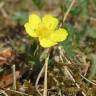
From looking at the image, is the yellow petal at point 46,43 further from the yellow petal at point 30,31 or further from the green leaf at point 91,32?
the green leaf at point 91,32

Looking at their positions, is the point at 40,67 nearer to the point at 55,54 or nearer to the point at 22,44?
the point at 55,54

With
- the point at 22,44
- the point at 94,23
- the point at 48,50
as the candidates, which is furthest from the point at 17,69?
the point at 94,23

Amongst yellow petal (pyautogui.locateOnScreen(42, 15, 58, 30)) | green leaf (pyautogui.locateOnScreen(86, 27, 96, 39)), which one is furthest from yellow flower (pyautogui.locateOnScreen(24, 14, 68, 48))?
green leaf (pyautogui.locateOnScreen(86, 27, 96, 39))

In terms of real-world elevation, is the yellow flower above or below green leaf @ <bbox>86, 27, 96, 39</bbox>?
above

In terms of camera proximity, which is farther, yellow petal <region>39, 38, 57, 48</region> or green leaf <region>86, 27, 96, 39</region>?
green leaf <region>86, 27, 96, 39</region>

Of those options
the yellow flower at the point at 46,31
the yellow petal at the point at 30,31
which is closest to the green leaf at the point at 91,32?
the yellow flower at the point at 46,31

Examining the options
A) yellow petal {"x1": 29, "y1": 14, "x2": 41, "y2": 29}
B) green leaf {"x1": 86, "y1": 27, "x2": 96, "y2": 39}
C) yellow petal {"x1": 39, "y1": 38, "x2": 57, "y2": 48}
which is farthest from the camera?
green leaf {"x1": 86, "y1": 27, "x2": 96, "y2": 39}

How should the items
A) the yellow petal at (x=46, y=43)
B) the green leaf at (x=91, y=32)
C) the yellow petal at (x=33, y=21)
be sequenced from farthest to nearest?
the green leaf at (x=91, y=32)
the yellow petal at (x=33, y=21)
the yellow petal at (x=46, y=43)

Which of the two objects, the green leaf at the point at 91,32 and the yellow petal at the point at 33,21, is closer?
the yellow petal at the point at 33,21

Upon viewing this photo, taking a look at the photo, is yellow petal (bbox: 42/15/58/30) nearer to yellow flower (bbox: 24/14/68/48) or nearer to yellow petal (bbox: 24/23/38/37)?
yellow flower (bbox: 24/14/68/48)
